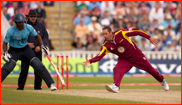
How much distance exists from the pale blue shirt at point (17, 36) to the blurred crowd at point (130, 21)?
467 inches

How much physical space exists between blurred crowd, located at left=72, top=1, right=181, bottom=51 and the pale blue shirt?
11.9 m

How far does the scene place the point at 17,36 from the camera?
10.5m

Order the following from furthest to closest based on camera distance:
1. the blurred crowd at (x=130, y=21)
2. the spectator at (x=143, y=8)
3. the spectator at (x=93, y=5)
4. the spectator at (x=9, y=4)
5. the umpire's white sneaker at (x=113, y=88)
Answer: the spectator at (x=93, y=5) → the spectator at (x=143, y=8) → the spectator at (x=9, y=4) → the blurred crowd at (x=130, y=21) → the umpire's white sneaker at (x=113, y=88)

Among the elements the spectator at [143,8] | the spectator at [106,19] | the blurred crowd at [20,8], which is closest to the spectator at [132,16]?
the spectator at [143,8]

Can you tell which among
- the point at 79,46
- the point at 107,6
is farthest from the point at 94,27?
the point at 107,6

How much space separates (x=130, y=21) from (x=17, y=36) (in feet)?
46.8

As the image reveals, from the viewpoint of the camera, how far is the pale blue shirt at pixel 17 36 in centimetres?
1042

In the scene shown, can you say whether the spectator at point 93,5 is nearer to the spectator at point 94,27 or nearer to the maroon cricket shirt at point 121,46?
the spectator at point 94,27

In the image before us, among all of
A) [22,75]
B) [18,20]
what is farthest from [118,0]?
[18,20]

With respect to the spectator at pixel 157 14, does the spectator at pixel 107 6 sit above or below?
above

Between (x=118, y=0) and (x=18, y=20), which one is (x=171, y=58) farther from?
(x=18, y=20)

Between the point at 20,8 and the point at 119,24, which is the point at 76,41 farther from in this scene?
the point at 20,8

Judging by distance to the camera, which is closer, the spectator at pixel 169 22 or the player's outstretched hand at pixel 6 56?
the player's outstretched hand at pixel 6 56

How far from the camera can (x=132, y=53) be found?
36.6 feet
